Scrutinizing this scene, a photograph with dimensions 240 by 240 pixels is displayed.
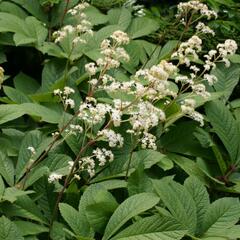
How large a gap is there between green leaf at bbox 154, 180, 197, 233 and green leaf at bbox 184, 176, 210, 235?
6cm

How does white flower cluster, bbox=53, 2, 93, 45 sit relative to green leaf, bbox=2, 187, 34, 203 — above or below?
above

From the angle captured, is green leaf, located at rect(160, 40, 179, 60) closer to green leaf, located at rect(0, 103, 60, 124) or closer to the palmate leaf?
the palmate leaf

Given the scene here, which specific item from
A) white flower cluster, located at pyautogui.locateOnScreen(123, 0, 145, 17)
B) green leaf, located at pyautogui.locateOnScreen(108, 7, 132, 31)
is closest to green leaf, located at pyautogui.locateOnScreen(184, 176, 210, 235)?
green leaf, located at pyautogui.locateOnScreen(108, 7, 132, 31)

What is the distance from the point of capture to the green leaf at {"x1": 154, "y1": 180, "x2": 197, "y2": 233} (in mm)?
1436

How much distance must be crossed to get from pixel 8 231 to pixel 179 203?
0.48 meters

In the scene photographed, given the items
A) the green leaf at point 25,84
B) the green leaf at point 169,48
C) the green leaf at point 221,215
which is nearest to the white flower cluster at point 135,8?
the green leaf at point 169,48

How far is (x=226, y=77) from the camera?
7.15 feet

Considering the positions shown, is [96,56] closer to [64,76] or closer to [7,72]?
[64,76]

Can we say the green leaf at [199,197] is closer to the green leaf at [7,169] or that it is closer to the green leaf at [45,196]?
the green leaf at [45,196]

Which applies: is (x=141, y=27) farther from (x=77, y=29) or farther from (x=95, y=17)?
(x=77, y=29)

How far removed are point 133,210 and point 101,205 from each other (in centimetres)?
10

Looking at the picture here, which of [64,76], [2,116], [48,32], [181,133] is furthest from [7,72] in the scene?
[181,133]

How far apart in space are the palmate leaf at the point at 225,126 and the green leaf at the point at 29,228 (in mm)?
746

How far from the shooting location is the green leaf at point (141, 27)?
7.81 ft
